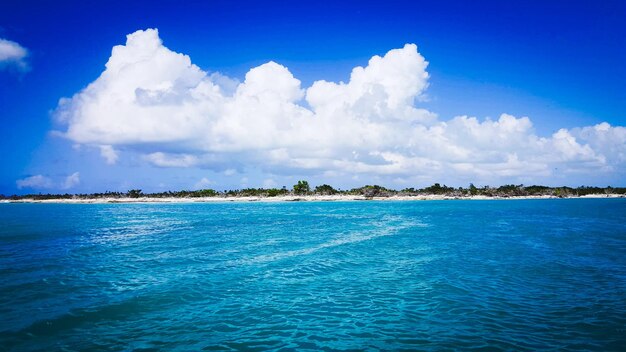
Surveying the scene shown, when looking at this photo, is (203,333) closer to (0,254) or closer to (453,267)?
(453,267)

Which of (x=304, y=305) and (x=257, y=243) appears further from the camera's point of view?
(x=257, y=243)

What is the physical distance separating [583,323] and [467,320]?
463 cm

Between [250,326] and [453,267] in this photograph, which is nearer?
[250,326]

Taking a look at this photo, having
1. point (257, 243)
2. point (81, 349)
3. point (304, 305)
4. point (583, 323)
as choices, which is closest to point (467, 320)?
point (583, 323)

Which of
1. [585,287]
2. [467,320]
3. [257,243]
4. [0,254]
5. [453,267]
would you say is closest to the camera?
[467,320]

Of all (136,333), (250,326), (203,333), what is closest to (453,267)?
(250,326)

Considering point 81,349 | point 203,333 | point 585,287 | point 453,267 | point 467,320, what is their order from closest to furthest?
point 81,349, point 203,333, point 467,320, point 585,287, point 453,267

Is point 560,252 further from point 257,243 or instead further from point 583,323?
point 257,243

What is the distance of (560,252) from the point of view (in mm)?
31797

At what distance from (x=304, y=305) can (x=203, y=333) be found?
5220 mm


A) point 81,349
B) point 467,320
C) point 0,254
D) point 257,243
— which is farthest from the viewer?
point 257,243

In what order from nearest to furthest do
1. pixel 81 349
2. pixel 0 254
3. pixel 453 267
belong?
1. pixel 81 349
2. pixel 453 267
3. pixel 0 254

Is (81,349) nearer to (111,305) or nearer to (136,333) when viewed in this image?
(136,333)

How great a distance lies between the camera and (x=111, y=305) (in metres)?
16.9
